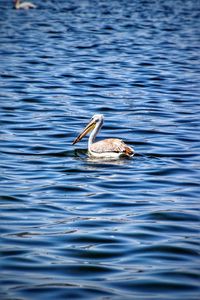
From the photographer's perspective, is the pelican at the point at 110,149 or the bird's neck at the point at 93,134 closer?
the pelican at the point at 110,149

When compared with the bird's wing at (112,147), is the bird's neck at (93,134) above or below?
below

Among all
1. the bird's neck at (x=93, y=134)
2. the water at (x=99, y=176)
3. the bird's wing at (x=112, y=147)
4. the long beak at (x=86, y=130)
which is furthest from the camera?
the long beak at (x=86, y=130)

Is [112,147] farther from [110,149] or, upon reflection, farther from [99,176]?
[99,176]

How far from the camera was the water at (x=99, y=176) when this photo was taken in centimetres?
704

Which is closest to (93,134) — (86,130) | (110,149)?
(86,130)

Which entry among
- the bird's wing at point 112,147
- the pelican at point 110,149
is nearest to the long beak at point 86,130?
the pelican at point 110,149

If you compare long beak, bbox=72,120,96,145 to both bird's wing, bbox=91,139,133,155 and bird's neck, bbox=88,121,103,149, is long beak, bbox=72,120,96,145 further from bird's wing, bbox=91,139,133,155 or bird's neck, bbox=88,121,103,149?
bird's wing, bbox=91,139,133,155

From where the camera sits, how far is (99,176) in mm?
11383

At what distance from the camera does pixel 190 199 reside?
9984mm

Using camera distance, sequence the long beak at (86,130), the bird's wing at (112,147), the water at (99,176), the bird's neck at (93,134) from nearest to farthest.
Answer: the water at (99,176) < the bird's wing at (112,147) < the bird's neck at (93,134) < the long beak at (86,130)

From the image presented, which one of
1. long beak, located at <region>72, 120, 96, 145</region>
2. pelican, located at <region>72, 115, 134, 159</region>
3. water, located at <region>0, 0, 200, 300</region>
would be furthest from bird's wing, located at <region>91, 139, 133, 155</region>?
long beak, located at <region>72, 120, 96, 145</region>

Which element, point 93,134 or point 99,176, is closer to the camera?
point 99,176

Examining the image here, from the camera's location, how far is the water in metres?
7.04

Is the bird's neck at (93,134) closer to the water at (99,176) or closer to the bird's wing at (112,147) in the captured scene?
the water at (99,176)
